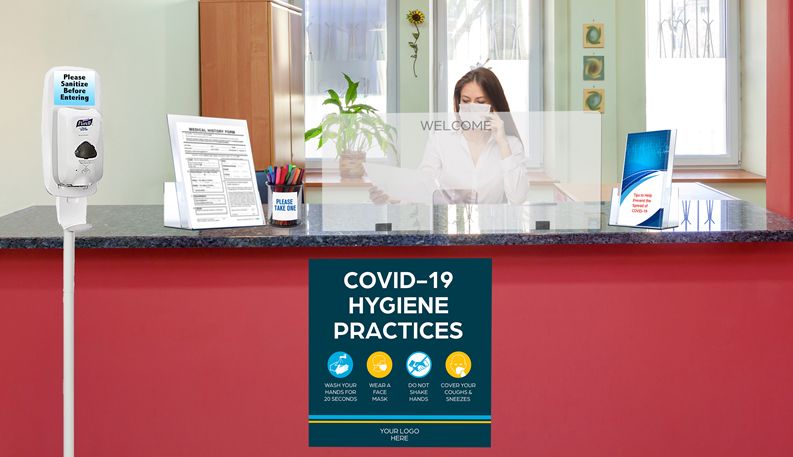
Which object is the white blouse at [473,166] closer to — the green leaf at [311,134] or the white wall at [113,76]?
the white wall at [113,76]

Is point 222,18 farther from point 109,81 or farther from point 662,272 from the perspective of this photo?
point 662,272

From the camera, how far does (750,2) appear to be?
5.67m

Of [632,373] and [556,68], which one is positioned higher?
[556,68]

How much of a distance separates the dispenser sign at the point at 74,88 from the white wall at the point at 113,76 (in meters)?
1.81

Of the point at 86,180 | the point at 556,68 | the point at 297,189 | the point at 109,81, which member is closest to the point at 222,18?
the point at 109,81

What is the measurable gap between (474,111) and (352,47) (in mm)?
A: 3702

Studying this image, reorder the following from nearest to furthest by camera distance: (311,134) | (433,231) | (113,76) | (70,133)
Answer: (70,133) < (433,231) < (113,76) < (311,134)

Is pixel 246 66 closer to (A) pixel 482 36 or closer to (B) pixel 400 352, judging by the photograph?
(A) pixel 482 36

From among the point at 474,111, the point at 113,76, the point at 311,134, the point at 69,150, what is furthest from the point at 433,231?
the point at 311,134

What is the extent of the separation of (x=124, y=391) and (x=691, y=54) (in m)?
4.88

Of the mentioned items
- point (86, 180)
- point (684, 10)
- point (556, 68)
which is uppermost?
point (684, 10)

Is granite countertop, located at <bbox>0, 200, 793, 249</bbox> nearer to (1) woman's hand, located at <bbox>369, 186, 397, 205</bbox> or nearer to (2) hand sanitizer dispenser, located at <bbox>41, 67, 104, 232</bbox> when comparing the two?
(1) woman's hand, located at <bbox>369, 186, 397, 205</bbox>

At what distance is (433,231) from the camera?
6.75 feet

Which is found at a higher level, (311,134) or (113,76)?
(113,76)
